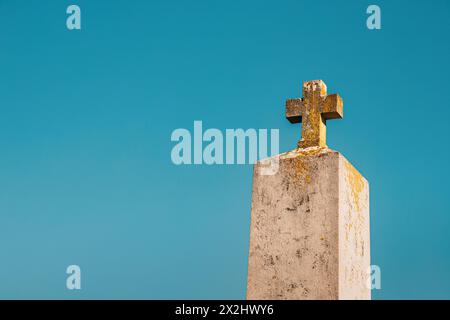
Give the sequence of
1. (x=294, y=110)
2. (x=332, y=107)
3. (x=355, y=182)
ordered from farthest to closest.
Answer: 1. (x=294, y=110)
2. (x=332, y=107)
3. (x=355, y=182)

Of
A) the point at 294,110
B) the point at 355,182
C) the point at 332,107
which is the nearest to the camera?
the point at 355,182

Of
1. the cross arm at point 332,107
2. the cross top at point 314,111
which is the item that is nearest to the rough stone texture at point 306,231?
the cross top at point 314,111

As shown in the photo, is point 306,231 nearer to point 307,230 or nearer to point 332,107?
point 307,230

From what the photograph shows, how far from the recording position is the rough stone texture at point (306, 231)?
16.8ft

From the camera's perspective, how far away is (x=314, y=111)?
5969 mm

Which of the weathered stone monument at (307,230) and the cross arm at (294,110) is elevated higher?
the cross arm at (294,110)

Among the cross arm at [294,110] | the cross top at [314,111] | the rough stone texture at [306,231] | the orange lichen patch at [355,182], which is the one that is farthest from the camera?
the cross arm at [294,110]

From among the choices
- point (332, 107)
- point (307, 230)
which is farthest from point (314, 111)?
point (307, 230)

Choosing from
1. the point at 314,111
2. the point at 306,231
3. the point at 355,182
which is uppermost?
the point at 314,111

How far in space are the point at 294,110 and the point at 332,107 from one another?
0.41m

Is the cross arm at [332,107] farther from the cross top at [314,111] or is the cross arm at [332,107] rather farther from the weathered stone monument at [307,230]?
the weathered stone monument at [307,230]
